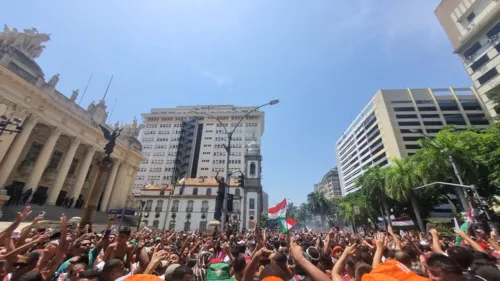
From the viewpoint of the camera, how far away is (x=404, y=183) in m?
27.5

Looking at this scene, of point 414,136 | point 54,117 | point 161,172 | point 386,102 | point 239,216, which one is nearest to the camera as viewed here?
point 54,117

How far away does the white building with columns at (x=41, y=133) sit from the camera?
80.0 feet

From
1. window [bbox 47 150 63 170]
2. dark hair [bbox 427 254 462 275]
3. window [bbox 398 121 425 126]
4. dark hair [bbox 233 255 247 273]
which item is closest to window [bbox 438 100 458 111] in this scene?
window [bbox 398 121 425 126]

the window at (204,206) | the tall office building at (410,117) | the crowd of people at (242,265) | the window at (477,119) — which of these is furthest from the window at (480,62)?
the window at (204,206)

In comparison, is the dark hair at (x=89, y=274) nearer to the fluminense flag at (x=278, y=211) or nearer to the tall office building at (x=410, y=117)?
the fluminense flag at (x=278, y=211)

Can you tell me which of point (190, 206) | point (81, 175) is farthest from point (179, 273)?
point (190, 206)

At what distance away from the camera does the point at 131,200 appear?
44.5 metres

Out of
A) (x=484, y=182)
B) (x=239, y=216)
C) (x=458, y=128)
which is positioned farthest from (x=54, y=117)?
(x=458, y=128)

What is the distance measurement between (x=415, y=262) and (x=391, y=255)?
64.0 inches

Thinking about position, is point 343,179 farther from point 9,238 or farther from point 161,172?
point 9,238

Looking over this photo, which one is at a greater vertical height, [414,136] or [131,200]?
[414,136]

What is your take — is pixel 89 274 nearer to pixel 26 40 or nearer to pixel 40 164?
pixel 40 164

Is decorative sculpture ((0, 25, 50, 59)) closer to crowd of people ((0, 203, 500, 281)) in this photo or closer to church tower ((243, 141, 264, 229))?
crowd of people ((0, 203, 500, 281))

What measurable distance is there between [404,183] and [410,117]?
4072 cm
